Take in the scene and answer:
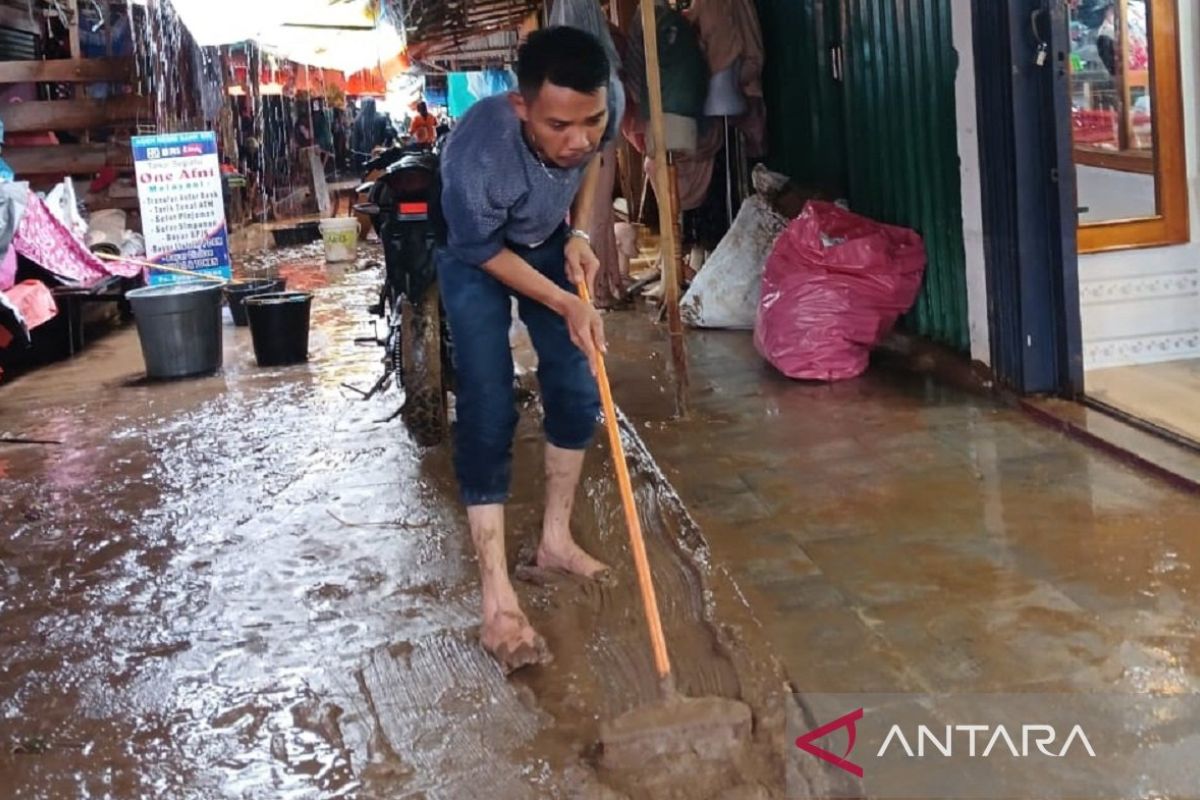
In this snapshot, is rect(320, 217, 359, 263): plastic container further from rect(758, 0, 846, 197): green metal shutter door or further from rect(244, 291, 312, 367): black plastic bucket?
rect(758, 0, 846, 197): green metal shutter door

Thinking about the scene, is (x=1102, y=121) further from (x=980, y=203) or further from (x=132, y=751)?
(x=132, y=751)

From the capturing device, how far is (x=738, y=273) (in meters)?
7.91

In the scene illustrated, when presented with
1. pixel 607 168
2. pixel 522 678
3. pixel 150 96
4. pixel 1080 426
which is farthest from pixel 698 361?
pixel 150 96

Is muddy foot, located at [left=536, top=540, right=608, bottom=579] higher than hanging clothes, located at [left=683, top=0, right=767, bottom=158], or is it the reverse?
hanging clothes, located at [left=683, top=0, right=767, bottom=158]

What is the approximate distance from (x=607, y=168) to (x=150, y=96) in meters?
7.13

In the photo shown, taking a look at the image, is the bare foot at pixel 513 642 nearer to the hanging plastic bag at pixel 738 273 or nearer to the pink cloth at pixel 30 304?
the hanging plastic bag at pixel 738 273

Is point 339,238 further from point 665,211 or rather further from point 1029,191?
point 1029,191

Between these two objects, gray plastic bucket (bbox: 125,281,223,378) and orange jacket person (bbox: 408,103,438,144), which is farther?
orange jacket person (bbox: 408,103,438,144)

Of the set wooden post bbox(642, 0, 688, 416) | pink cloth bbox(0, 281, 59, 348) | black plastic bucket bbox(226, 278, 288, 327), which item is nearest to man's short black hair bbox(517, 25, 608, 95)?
wooden post bbox(642, 0, 688, 416)

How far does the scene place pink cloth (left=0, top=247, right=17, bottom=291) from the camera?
865 cm

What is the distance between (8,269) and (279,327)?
6.60 feet

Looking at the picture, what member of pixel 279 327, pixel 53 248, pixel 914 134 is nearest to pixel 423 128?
pixel 53 248

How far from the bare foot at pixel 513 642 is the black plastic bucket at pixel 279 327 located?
532 cm

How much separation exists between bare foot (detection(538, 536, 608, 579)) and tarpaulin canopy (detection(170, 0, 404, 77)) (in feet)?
27.4
